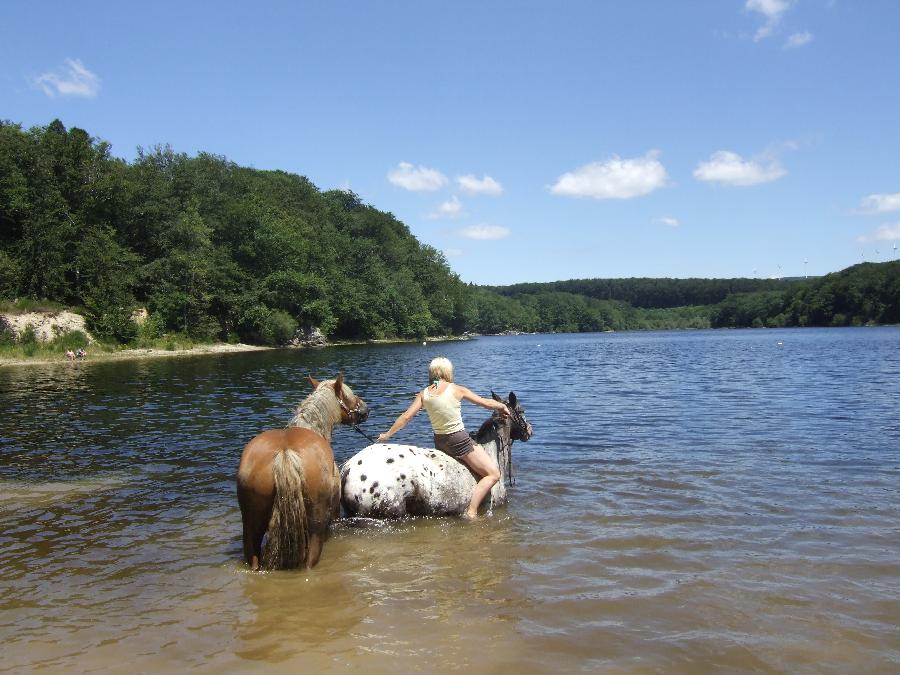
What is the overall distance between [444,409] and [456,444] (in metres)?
0.57

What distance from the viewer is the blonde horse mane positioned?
8289 millimetres

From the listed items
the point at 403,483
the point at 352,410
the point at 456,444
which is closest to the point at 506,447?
the point at 456,444

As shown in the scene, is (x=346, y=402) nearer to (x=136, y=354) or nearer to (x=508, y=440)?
(x=508, y=440)

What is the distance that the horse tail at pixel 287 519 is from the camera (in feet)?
21.0

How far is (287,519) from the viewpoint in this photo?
656cm

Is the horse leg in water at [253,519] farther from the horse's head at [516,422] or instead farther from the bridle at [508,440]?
the horse's head at [516,422]

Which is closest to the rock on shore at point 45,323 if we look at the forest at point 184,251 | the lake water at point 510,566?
the forest at point 184,251

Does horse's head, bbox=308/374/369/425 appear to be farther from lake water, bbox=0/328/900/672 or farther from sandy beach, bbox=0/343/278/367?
sandy beach, bbox=0/343/278/367

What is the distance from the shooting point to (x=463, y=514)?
348 inches

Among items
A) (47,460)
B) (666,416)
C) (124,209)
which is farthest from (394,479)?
(124,209)

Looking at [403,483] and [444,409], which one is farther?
[444,409]

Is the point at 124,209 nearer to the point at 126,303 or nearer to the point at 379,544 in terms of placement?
the point at 126,303

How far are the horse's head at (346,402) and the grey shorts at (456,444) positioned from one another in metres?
1.41

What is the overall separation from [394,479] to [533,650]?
3.67m
